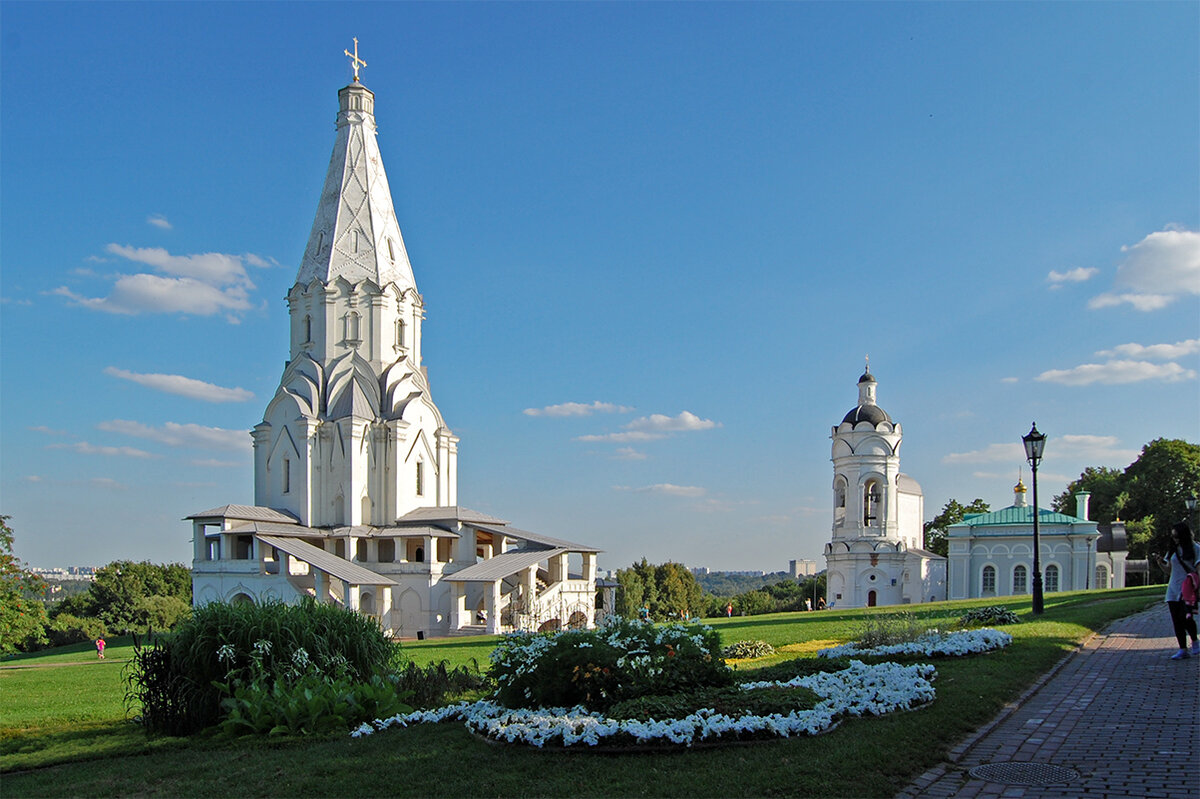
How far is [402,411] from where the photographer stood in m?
47.8

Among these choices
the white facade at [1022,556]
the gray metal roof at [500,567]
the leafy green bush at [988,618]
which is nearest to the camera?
the leafy green bush at [988,618]

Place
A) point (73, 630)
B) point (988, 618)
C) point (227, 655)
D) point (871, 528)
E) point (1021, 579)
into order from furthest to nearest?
point (73, 630) → point (871, 528) → point (1021, 579) → point (988, 618) → point (227, 655)

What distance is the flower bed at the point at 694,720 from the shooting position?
7.84 metres

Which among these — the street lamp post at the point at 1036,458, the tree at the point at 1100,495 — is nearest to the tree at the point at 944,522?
the tree at the point at 1100,495

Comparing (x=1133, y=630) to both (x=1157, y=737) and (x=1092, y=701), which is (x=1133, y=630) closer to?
(x=1092, y=701)

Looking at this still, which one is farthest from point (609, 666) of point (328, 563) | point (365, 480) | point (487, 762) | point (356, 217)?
point (356, 217)

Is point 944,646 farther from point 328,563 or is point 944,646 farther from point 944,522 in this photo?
point 944,522

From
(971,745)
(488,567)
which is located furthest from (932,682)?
(488,567)

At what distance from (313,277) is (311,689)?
4202 centimetres

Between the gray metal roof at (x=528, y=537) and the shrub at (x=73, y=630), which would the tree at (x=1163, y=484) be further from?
the shrub at (x=73, y=630)

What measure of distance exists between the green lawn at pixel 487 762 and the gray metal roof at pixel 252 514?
108ft

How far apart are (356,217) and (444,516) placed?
1613 cm

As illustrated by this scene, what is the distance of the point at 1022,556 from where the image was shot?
172ft

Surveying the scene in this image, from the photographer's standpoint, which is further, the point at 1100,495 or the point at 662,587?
the point at 662,587
